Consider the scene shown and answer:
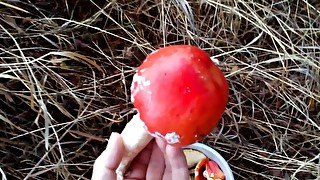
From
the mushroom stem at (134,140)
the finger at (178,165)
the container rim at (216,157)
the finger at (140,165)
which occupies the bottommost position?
the container rim at (216,157)

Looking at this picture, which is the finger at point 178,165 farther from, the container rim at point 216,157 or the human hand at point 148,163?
the container rim at point 216,157

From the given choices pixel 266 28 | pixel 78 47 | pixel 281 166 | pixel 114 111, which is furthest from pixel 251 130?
pixel 78 47

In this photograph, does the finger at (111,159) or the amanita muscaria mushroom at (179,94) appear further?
the finger at (111,159)

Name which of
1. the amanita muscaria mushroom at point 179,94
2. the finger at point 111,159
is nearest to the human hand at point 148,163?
the finger at point 111,159

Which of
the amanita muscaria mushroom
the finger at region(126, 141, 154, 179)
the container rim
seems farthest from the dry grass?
the amanita muscaria mushroom

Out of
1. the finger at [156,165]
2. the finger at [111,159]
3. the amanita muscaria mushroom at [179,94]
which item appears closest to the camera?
the amanita muscaria mushroom at [179,94]

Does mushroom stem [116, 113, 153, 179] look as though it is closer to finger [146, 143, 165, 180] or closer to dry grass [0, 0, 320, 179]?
finger [146, 143, 165, 180]

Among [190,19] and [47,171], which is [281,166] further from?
[47,171]
